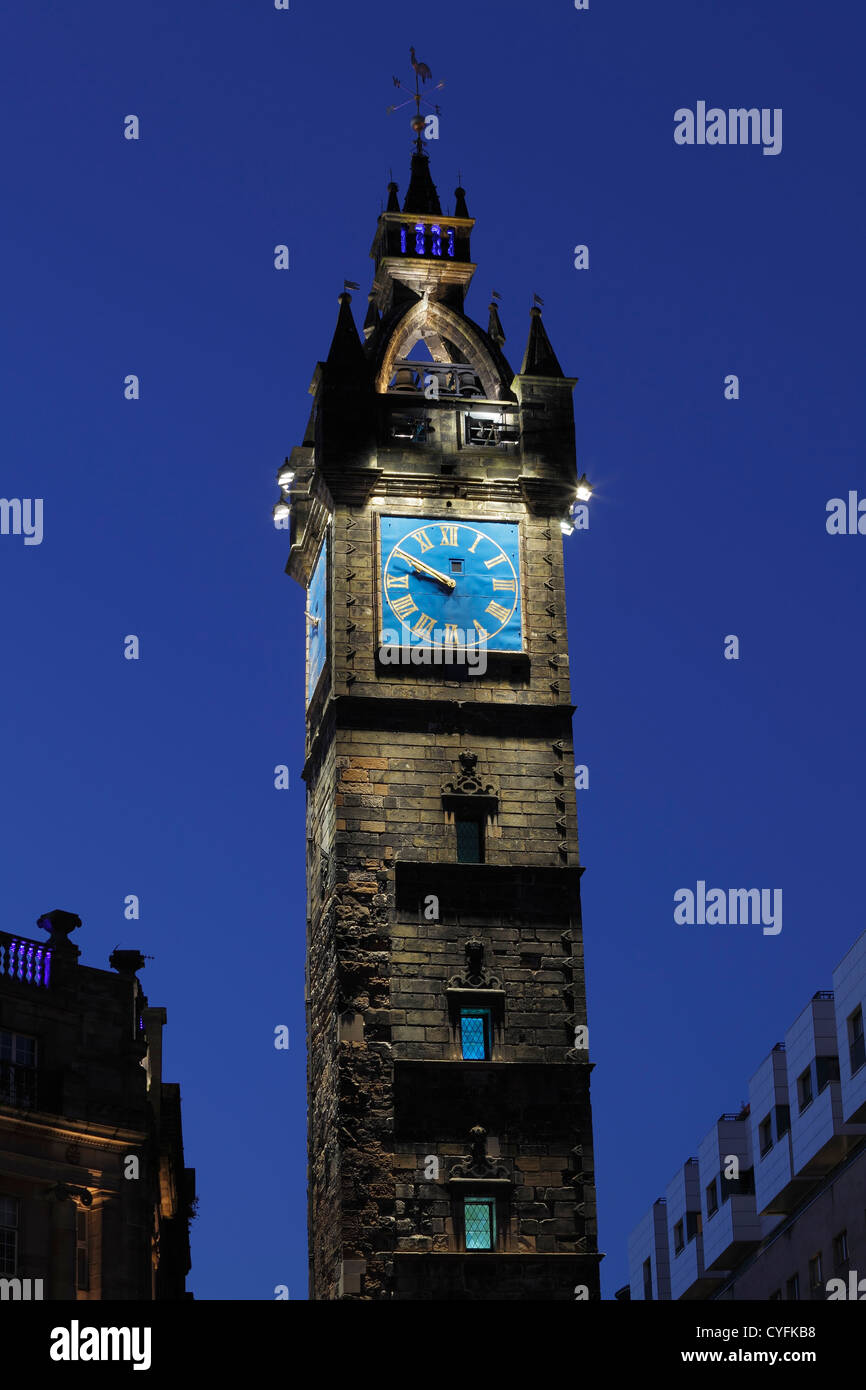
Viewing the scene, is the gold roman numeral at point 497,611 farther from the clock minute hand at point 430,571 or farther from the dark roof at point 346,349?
the dark roof at point 346,349

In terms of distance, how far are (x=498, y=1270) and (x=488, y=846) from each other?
14882 millimetres

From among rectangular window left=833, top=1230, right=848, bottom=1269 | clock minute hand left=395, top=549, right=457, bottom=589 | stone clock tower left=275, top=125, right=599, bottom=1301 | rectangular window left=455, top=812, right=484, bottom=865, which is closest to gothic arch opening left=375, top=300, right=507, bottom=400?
stone clock tower left=275, top=125, right=599, bottom=1301

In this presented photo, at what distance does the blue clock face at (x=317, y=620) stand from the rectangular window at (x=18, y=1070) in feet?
91.6

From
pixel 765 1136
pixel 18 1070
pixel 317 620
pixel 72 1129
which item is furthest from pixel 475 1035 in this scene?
pixel 765 1136

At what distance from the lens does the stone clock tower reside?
3258 inches

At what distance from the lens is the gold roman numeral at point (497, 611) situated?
92438 millimetres

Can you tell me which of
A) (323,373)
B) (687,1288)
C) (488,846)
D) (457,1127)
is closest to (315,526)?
(323,373)

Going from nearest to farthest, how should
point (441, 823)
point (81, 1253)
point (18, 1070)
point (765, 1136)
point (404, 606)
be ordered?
1. point (81, 1253)
2. point (18, 1070)
3. point (441, 823)
4. point (404, 606)
5. point (765, 1136)

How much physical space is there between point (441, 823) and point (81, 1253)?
2562 cm

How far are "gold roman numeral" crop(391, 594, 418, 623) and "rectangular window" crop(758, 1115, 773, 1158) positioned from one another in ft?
121

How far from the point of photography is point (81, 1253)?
221 feet

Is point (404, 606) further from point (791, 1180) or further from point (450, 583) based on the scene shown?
point (791, 1180)

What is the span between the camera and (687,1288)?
13038cm
